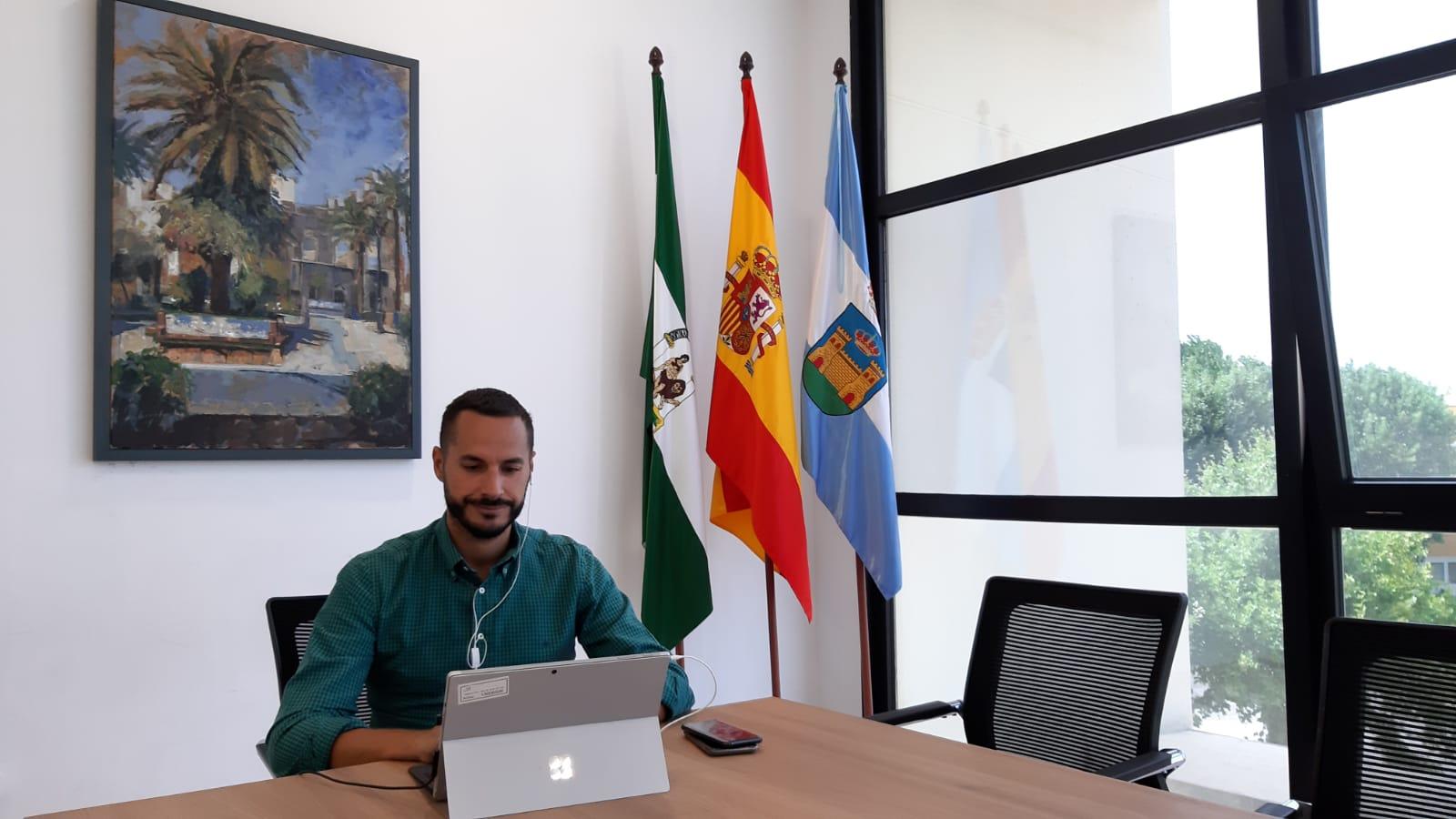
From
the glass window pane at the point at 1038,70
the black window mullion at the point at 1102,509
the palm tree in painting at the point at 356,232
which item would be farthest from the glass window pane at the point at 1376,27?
the palm tree in painting at the point at 356,232

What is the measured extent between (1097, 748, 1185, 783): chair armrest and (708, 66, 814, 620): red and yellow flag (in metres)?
1.71

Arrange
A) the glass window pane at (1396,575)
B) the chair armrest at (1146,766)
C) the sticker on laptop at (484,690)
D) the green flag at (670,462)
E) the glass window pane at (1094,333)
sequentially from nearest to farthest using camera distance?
the sticker on laptop at (484,690) → the chair armrest at (1146,766) → the glass window pane at (1396,575) → the glass window pane at (1094,333) → the green flag at (670,462)

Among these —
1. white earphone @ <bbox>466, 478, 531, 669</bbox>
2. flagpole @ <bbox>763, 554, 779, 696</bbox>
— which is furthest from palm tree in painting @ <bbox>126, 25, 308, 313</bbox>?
flagpole @ <bbox>763, 554, 779, 696</bbox>

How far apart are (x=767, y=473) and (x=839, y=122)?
128cm

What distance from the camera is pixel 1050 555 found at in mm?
3570

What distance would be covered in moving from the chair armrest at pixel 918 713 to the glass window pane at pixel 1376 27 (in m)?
1.94

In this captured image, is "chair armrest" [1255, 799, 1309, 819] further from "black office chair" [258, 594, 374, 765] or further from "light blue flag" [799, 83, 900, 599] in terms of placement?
"light blue flag" [799, 83, 900, 599]

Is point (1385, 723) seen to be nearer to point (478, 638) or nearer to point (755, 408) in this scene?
point (478, 638)

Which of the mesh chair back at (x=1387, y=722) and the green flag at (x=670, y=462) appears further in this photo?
the green flag at (x=670, y=462)

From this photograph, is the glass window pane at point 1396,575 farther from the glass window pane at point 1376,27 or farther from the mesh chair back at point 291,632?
the mesh chair back at point 291,632

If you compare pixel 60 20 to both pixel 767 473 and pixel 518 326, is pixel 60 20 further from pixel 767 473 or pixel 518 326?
pixel 767 473

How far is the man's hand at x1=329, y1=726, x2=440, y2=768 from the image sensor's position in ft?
5.45

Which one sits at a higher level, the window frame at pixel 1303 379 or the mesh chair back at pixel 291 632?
the window frame at pixel 1303 379

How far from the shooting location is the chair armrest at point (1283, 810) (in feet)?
5.31
